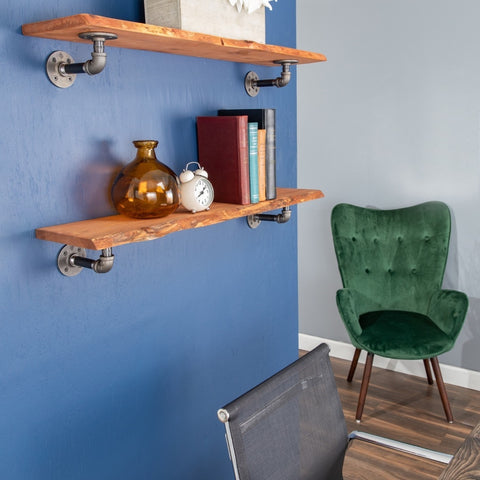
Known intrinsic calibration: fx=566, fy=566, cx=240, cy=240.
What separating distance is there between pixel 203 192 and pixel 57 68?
448 mm

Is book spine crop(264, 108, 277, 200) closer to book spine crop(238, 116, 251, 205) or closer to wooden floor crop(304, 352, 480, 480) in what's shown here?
book spine crop(238, 116, 251, 205)

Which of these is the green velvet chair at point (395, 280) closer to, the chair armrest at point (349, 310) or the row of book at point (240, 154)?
the chair armrest at point (349, 310)

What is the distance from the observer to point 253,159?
62.8 inches

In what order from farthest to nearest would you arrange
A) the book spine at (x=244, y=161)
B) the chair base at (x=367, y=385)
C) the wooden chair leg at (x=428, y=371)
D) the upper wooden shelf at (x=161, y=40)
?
the wooden chair leg at (x=428, y=371), the chair base at (x=367, y=385), the book spine at (x=244, y=161), the upper wooden shelf at (x=161, y=40)

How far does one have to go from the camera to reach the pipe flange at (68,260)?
1.33m

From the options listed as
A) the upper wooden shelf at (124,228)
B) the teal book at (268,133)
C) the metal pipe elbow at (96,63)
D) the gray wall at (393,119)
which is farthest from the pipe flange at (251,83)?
the gray wall at (393,119)

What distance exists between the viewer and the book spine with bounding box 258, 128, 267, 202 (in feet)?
5.27

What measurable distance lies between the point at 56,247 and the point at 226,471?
1.11 meters

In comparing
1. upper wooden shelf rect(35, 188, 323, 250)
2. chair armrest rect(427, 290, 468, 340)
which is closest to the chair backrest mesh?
upper wooden shelf rect(35, 188, 323, 250)

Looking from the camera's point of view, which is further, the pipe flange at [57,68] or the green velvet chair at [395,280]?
the green velvet chair at [395,280]

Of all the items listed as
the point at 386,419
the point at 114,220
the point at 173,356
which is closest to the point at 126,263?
the point at 114,220

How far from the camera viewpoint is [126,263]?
1.52 m

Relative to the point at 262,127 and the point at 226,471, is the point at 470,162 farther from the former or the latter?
the point at 226,471

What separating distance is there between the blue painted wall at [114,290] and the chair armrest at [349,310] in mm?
926
